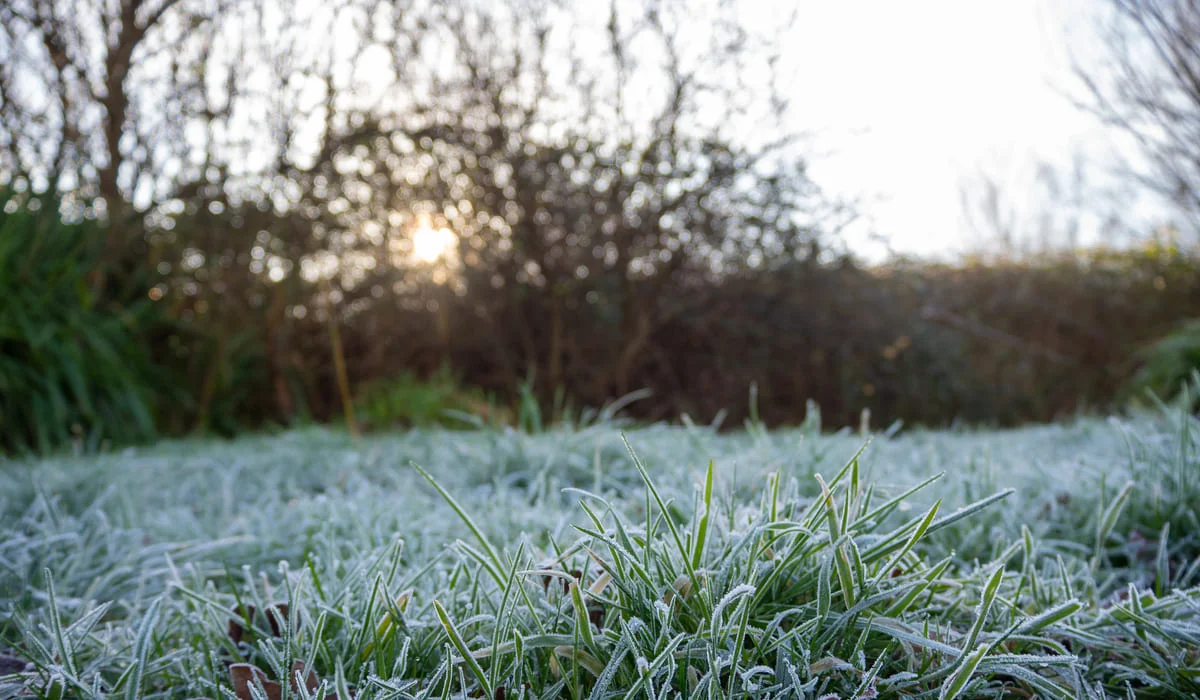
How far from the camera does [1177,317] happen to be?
636 cm

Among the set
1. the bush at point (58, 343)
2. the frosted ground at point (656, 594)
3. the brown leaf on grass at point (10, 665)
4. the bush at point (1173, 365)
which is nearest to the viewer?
the frosted ground at point (656, 594)

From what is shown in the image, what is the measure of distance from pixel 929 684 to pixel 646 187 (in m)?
3.51

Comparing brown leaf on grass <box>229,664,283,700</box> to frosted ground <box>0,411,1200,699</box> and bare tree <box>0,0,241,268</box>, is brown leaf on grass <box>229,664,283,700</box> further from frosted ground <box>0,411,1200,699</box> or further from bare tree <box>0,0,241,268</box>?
bare tree <box>0,0,241,268</box>

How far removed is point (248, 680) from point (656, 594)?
1.78 ft

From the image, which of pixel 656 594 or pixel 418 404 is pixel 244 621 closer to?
pixel 656 594

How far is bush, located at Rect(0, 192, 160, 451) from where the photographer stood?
3521mm

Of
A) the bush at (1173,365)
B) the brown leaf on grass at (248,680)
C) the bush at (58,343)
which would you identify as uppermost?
the bush at (58,343)

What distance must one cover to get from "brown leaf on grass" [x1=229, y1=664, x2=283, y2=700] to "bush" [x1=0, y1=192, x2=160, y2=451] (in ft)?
9.55

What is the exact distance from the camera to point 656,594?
95 cm

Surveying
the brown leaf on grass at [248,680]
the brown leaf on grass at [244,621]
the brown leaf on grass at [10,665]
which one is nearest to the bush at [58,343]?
the brown leaf on grass at [10,665]

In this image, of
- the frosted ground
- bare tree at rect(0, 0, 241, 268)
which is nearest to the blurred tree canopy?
bare tree at rect(0, 0, 241, 268)

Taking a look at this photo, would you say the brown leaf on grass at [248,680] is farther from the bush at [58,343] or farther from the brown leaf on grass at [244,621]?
the bush at [58,343]

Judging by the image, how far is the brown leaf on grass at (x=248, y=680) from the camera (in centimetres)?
98

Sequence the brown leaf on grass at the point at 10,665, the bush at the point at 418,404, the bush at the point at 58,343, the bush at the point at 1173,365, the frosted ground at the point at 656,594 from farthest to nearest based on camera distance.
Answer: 1. the bush at the point at 1173,365
2. the bush at the point at 418,404
3. the bush at the point at 58,343
4. the brown leaf on grass at the point at 10,665
5. the frosted ground at the point at 656,594
